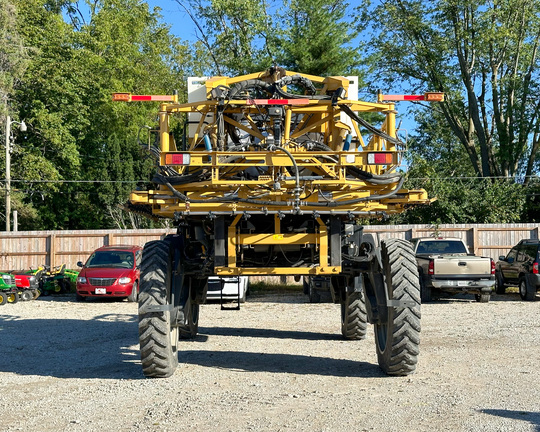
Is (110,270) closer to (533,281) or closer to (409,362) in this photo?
(533,281)

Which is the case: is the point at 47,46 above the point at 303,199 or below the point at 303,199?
above

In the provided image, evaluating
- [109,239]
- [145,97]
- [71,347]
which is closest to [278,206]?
[145,97]

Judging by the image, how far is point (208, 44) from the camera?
45.0 metres

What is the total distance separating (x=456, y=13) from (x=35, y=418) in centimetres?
3532

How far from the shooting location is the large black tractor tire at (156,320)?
8430mm

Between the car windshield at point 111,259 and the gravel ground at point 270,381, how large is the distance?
6.85m

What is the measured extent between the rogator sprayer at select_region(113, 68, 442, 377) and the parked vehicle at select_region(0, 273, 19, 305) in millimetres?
12299

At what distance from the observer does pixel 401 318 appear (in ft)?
27.8

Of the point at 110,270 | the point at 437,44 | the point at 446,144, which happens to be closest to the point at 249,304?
the point at 110,270

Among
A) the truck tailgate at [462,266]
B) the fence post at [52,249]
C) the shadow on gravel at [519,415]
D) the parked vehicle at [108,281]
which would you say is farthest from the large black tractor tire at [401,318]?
the fence post at [52,249]

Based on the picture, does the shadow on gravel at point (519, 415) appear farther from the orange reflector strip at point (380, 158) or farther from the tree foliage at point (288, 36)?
the tree foliage at point (288, 36)

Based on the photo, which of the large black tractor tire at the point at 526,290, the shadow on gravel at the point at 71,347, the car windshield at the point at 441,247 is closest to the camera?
the shadow on gravel at the point at 71,347

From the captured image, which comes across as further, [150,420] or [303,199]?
[303,199]

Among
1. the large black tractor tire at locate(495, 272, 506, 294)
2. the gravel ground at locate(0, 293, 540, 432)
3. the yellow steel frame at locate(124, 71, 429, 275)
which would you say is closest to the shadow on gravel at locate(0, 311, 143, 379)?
the gravel ground at locate(0, 293, 540, 432)
